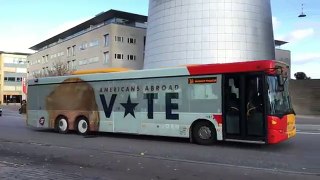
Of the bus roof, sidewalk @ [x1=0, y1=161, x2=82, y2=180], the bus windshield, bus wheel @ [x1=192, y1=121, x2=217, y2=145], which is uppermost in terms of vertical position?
the bus roof

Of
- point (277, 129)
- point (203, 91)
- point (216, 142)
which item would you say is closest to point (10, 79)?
point (216, 142)

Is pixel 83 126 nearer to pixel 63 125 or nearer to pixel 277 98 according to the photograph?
pixel 63 125

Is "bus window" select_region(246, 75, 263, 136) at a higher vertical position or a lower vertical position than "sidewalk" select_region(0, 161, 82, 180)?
higher

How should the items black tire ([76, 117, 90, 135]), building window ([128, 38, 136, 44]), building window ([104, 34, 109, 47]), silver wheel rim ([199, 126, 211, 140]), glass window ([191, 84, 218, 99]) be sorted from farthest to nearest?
building window ([128, 38, 136, 44]), building window ([104, 34, 109, 47]), black tire ([76, 117, 90, 135]), silver wheel rim ([199, 126, 211, 140]), glass window ([191, 84, 218, 99])

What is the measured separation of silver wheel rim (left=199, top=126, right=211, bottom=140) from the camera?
15.5 metres

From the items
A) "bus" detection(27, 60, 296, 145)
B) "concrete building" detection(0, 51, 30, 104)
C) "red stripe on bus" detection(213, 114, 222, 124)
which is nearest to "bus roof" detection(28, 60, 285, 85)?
"bus" detection(27, 60, 296, 145)

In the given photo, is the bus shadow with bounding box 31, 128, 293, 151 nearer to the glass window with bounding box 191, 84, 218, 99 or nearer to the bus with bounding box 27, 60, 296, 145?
the bus with bounding box 27, 60, 296, 145

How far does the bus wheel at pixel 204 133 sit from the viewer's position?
15.4 m

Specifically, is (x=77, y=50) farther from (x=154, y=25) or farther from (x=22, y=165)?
(x=22, y=165)

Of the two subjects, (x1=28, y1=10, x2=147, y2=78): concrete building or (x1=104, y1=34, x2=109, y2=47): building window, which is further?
(x1=104, y1=34, x2=109, y2=47): building window

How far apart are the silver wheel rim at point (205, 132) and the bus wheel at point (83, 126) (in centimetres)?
623

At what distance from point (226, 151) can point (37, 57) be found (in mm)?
124069

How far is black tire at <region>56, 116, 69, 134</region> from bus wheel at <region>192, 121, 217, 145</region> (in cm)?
736

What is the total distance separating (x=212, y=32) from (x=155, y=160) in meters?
Answer: 60.5
